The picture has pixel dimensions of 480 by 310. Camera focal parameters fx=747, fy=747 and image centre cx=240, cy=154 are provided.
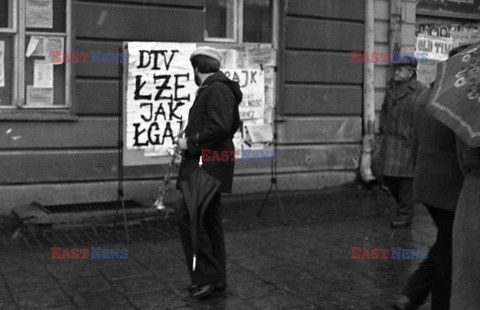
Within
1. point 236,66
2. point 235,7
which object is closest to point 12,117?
point 236,66

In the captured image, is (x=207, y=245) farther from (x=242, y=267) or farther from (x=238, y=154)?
(x=238, y=154)

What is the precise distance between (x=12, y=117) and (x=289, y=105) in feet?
12.6

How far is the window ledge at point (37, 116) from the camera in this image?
28.0 ft

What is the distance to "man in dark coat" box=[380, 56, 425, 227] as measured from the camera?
8.25 meters

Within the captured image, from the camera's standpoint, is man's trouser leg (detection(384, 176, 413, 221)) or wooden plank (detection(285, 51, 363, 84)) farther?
wooden plank (detection(285, 51, 363, 84))

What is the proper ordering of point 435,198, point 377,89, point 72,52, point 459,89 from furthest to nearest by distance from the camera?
1. point 377,89
2. point 72,52
3. point 435,198
4. point 459,89

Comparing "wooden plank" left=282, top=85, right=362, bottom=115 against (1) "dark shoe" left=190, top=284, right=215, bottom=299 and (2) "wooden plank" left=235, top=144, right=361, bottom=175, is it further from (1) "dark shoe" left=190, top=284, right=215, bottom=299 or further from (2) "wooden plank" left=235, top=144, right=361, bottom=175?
(1) "dark shoe" left=190, top=284, right=215, bottom=299

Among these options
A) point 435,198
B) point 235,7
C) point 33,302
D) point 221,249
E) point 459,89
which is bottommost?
point 33,302

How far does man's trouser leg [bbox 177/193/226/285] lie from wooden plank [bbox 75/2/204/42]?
410 cm

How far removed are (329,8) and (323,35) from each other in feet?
1.33

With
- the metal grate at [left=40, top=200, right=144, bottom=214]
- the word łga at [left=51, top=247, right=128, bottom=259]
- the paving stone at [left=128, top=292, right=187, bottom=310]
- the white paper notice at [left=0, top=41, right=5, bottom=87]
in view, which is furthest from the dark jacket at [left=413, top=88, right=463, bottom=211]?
the white paper notice at [left=0, top=41, right=5, bottom=87]

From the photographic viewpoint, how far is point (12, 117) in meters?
8.52

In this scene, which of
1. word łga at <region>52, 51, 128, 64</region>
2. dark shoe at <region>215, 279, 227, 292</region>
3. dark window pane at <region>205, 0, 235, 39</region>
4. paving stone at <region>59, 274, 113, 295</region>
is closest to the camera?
dark shoe at <region>215, 279, 227, 292</region>

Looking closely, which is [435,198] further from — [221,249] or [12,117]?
[12,117]
